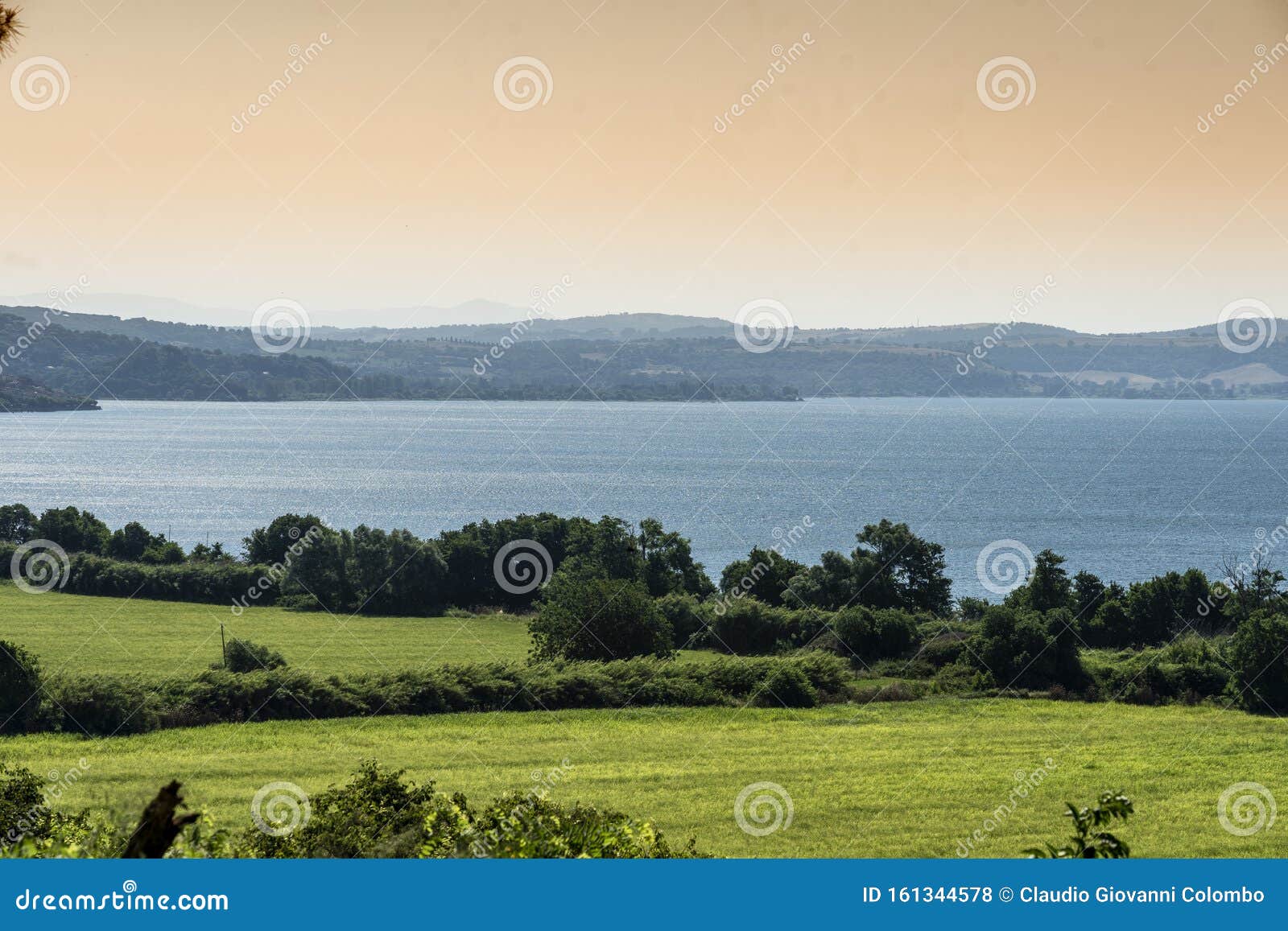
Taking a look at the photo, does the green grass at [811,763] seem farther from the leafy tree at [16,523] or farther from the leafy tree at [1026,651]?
the leafy tree at [16,523]

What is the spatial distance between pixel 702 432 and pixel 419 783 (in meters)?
119

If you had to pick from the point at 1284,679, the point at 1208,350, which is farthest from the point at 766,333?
the point at 1284,679

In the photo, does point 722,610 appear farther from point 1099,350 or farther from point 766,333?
point 1099,350

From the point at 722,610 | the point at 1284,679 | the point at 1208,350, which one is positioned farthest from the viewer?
the point at 1208,350

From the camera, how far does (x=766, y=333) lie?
156 meters

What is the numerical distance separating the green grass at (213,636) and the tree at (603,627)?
1.12 metres

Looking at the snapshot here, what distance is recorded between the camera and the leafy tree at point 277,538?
140ft
